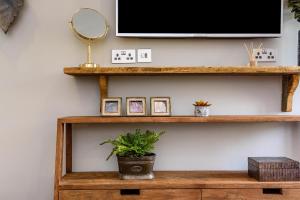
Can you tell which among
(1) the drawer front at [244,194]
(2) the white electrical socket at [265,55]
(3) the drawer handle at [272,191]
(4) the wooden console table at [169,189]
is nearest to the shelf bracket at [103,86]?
(4) the wooden console table at [169,189]

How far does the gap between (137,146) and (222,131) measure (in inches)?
24.4

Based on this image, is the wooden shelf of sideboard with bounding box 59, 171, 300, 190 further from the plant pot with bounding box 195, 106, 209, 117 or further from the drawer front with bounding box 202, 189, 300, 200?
the plant pot with bounding box 195, 106, 209, 117

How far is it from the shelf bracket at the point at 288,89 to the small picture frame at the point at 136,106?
36.3 inches

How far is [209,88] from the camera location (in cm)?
223

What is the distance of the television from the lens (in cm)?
212

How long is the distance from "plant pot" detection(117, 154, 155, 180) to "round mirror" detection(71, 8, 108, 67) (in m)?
0.65

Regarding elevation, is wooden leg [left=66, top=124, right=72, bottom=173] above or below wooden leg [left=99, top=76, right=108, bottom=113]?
below

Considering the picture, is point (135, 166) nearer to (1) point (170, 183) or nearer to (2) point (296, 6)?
(1) point (170, 183)

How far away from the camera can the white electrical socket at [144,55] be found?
221cm

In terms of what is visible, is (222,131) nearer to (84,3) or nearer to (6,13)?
(84,3)

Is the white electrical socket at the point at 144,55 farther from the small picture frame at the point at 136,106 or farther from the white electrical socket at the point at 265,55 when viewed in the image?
the white electrical socket at the point at 265,55

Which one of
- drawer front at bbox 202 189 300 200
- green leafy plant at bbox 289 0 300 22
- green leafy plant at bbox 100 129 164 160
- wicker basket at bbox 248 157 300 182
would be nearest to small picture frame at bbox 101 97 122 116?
green leafy plant at bbox 100 129 164 160

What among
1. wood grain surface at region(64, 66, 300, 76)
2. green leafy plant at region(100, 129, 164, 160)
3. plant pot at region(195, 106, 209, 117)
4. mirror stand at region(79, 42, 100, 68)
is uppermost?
mirror stand at region(79, 42, 100, 68)

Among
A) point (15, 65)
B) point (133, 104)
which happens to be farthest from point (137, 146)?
point (15, 65)
